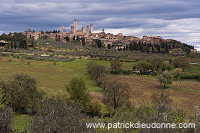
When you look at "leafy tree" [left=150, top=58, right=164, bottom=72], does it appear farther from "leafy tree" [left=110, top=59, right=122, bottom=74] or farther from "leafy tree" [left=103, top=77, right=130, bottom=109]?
"leafy tree" [left=103, top=77, right=130, bottom=109]

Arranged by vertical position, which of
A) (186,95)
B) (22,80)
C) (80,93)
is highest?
(22,80)

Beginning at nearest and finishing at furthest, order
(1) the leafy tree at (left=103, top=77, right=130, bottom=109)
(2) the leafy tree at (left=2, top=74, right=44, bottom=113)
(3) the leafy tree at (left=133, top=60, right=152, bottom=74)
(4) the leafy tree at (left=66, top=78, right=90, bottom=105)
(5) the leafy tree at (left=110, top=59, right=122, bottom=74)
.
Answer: (2) the leafy tree at (left=2, top=74, right=44, bottom=113)
(4) the leafy tree at (left=66, top=78, right=90, bottom=105)
(1) the leafy tree at (left=103, top=77, right=130, bottom=109)
(5) the leafy tree at (left=110, top=59, right=122, bottom=74)
(3) the leafy tree at (left=133, top=60, right=152, bottom=74)

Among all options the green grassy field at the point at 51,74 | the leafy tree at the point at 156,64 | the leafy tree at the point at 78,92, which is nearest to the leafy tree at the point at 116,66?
the green grassy field at the point at 51,74

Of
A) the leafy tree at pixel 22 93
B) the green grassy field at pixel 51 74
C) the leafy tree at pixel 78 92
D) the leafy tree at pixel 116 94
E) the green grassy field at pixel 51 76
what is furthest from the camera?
the green grassy field at pixel 51 74

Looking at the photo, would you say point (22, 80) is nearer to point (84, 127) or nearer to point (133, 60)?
point (84, 127)

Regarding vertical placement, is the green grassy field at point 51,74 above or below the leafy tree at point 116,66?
below

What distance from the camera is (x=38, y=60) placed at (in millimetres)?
90375

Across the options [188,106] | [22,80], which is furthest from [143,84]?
[22,80]

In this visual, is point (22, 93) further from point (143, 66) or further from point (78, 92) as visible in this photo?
point (143, 66)

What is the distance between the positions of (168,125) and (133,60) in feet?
273

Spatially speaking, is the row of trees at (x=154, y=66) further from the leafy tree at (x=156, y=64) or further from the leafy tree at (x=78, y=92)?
the leafy tree at (x=78, y=92)

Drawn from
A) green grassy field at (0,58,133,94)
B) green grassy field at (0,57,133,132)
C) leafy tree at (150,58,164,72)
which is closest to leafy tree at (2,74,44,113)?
green grassy field at (0,57,133,132)

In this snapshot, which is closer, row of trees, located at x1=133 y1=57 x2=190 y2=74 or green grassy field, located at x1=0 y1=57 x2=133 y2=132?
green grassy field, located at x1=0 y1=57 x2=133 y2=132

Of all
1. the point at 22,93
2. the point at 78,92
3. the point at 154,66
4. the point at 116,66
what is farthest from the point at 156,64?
the point at 22,93
